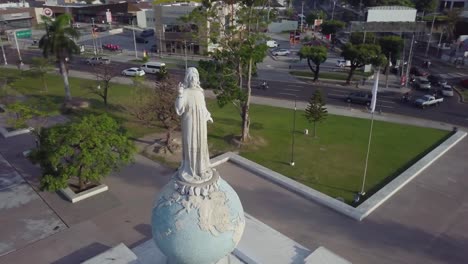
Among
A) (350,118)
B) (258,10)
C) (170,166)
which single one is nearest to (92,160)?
(170,166)

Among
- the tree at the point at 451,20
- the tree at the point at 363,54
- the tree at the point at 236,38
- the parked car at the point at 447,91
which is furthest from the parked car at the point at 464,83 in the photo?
the tree at the point at 236,38

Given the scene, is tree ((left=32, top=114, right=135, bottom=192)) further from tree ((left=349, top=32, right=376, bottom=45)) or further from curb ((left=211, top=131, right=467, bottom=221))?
tree ((left=349, top=32, right=376, bottom=45))

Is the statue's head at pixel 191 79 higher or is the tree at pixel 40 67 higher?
the statue's head at pixel 191 79

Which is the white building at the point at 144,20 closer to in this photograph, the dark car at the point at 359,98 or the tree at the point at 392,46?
the tree at the point at 392,46

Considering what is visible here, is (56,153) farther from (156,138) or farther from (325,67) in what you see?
(325,67)

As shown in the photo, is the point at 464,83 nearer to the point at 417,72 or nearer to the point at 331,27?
the point at 417,72

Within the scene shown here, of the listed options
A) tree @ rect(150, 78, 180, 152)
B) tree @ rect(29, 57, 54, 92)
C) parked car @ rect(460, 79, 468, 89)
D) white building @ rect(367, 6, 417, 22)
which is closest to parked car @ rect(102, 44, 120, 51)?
tree @ rect(29, 57, 54, 92)
